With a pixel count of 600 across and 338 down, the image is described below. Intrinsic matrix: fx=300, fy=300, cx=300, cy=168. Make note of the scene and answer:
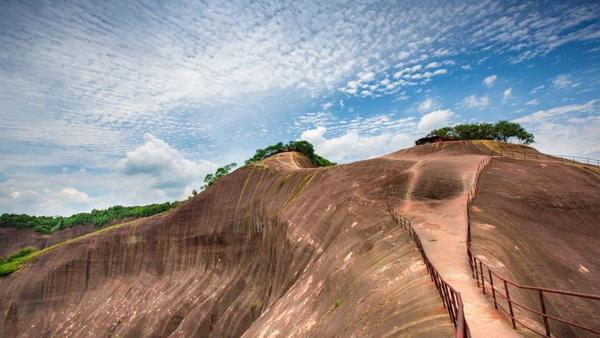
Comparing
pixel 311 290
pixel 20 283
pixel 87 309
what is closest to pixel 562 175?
pixel 311 290

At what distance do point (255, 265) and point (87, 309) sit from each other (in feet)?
79.3

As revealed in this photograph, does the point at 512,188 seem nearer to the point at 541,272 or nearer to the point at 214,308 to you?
the point at 541,272

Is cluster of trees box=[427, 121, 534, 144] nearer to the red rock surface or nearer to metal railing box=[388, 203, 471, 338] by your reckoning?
the red rock surface

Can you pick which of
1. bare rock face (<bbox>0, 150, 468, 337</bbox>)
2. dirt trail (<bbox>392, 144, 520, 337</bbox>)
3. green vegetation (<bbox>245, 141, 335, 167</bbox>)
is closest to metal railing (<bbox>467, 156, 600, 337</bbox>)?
dirt trail (<bbox>392, 144, 520, 337</bbox>)

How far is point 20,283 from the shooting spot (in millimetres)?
42844

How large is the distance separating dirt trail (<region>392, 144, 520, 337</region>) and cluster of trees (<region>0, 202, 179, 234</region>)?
→ 264 feet

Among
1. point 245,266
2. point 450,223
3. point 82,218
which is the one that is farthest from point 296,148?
point 82,218

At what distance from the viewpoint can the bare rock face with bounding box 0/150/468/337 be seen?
16.5 m

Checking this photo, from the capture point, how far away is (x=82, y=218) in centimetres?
9588

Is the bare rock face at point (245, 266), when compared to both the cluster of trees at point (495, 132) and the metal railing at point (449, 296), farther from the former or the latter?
the cluster of trees at point (495, 132)

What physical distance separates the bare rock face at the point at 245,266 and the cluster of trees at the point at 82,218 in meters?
47.9

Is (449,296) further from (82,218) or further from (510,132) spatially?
(82,218)

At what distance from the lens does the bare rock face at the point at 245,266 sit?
16.5 m

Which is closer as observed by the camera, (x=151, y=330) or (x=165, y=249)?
(x=151, y=330)
